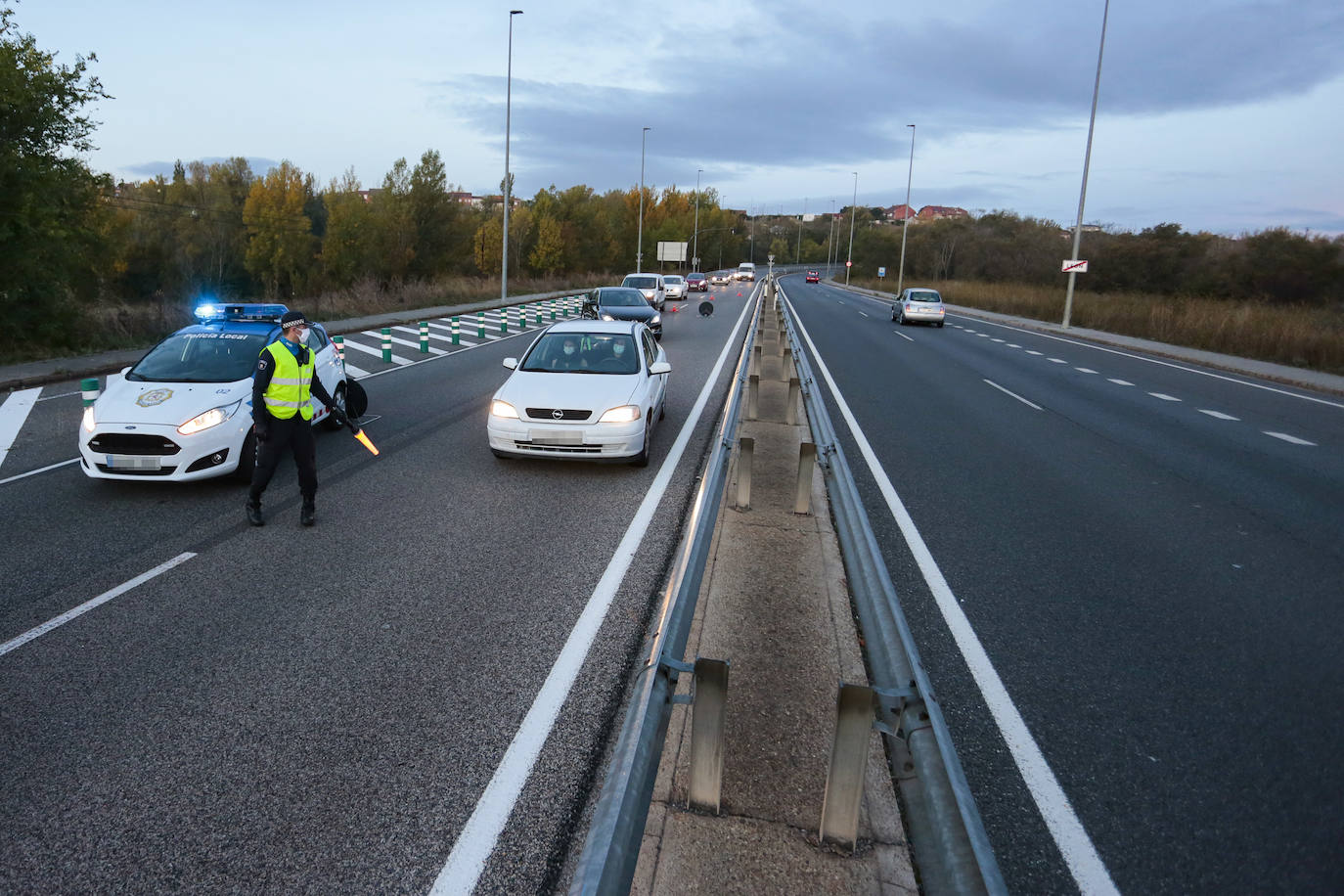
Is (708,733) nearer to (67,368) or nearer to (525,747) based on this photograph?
(525,747)

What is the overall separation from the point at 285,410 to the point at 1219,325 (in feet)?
98.2

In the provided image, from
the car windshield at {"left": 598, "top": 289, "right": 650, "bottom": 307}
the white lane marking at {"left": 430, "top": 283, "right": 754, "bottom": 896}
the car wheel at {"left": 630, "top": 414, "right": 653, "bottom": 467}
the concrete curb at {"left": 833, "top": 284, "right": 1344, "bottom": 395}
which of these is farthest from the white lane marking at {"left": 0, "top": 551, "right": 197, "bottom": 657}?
the concrete curb at {"left": 833, "top": 284, "right": 1344, "bottom": 395}

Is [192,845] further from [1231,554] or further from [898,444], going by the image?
[898,444]

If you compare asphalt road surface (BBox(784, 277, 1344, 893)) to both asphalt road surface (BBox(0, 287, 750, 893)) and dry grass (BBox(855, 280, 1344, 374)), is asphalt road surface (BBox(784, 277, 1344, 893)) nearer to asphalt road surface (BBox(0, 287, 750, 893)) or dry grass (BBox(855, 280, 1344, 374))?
asphalt road surface (BBox(0, 287, 750, 893))

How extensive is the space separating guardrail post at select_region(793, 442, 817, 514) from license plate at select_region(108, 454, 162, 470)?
5.55 metres

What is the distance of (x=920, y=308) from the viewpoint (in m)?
34.2

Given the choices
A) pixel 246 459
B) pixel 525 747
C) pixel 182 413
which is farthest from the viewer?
pixel 246 459

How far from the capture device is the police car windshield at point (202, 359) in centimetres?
870

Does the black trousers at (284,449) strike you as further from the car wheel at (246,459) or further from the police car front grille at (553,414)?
the police car front grille at (553,414)

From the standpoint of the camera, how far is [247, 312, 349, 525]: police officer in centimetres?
686

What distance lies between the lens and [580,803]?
138 inches

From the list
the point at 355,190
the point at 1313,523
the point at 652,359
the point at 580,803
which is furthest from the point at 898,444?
the point at 355,190

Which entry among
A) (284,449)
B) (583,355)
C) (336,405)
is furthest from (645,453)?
(336,405)

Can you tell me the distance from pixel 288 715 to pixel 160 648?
1224 millimetres
